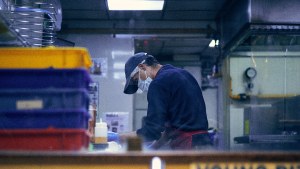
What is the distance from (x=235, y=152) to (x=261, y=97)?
539 cm

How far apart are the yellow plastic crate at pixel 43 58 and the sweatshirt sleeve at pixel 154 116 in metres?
1.29

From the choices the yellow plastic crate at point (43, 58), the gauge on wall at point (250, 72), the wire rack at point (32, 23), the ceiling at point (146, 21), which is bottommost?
the yellow plastic crate at point (43, 58)

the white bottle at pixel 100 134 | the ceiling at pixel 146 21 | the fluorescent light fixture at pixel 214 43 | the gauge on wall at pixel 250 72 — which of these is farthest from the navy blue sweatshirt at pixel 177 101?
the fluorescent light fixture at pixel 214 43

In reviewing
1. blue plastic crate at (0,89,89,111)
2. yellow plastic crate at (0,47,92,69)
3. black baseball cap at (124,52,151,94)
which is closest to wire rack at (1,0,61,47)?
black baseball cap at (124,52,151,94)

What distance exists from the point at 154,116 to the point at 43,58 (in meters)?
1.34

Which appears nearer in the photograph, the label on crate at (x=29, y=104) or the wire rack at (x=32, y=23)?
the label on crate at (x=29, y=104)

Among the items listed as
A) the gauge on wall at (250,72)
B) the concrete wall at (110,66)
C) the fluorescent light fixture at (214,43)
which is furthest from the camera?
the fluorescent light fixture at (214,43)

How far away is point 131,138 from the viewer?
142cm

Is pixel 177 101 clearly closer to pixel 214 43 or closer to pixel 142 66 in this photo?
pixel 142 66

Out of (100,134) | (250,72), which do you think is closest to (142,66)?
(100,134)

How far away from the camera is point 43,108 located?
1568 millimetres

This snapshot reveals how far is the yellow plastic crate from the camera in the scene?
5.36ft

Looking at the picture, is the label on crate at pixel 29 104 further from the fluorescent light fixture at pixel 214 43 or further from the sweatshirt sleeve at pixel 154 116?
the fluorescent light fixture at pixel 214 43

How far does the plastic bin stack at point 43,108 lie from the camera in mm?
1562
